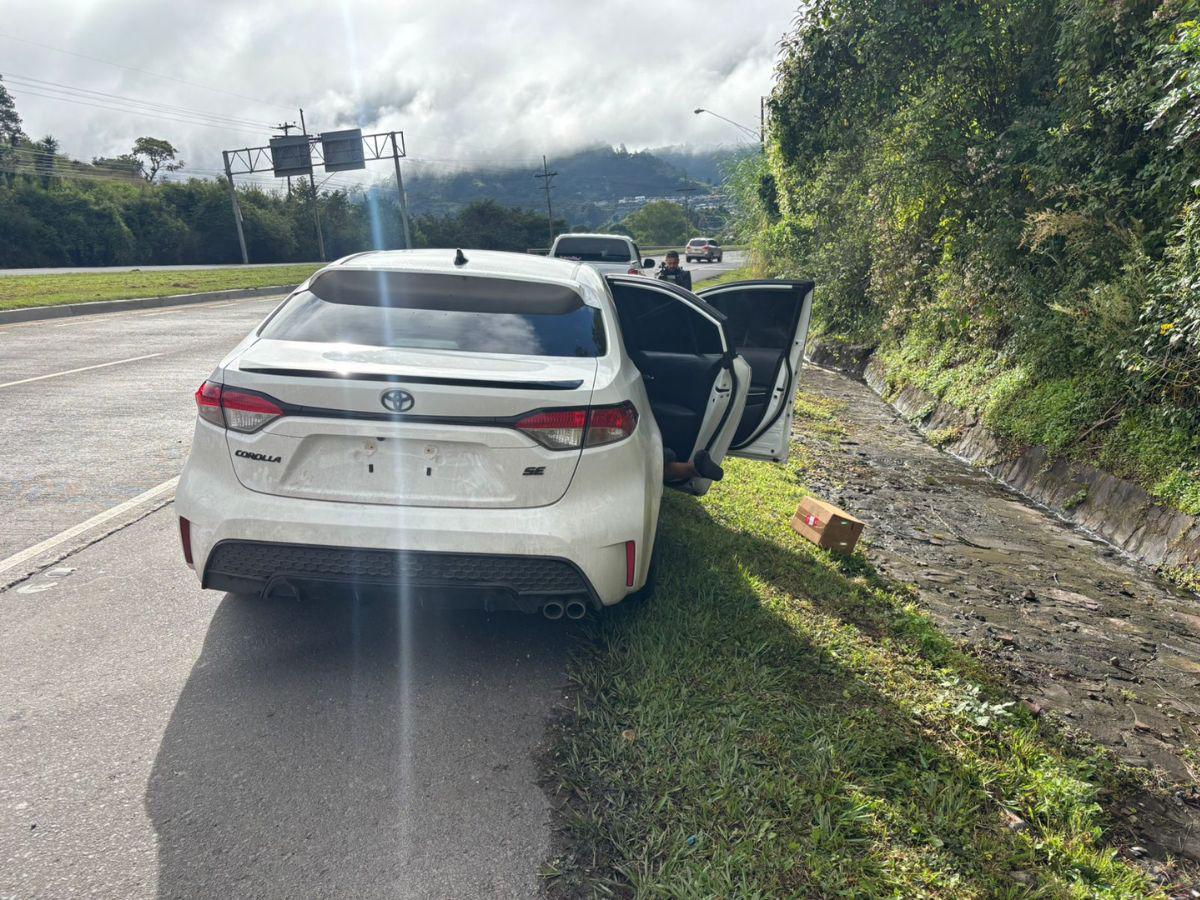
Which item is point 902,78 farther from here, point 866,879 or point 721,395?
point 866,879

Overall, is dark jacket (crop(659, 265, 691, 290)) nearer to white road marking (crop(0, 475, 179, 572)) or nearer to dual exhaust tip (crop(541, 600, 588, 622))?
white road marking (crop(0, 475, 179, 572))

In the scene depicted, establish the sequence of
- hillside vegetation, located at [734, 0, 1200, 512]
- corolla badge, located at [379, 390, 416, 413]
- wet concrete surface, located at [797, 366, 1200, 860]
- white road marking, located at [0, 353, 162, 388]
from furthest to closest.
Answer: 1. white road marking, located at [0, 353, 162, 388]
2. hillside vegetation, located at [734, 0, 1200, 512]
3. wet concrete surface, located at [797, 366, 1200, 860]
4. corolla badge, located at [379, 390, 416, 413]

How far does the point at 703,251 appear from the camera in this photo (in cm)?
5262

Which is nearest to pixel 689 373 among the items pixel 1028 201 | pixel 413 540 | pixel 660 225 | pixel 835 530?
pixel 835 530

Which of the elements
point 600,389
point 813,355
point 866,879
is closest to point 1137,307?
point 600,389

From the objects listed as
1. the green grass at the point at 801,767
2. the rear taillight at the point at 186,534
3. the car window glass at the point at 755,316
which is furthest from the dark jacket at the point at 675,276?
the rear taillight at the point at 186,534

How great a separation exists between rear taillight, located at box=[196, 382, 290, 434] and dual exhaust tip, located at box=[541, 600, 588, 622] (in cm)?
124

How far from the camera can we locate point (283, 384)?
300 cm

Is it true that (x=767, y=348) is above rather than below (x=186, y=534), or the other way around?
above

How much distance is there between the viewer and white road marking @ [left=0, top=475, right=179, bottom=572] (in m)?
4.25

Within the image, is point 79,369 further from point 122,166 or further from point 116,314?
point 122,166

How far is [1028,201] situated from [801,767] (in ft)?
28.8

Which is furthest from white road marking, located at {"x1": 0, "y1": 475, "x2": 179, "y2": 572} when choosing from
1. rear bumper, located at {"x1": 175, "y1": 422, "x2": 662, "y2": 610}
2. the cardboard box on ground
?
the cardboard box on ground

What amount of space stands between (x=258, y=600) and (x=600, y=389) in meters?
2.05
